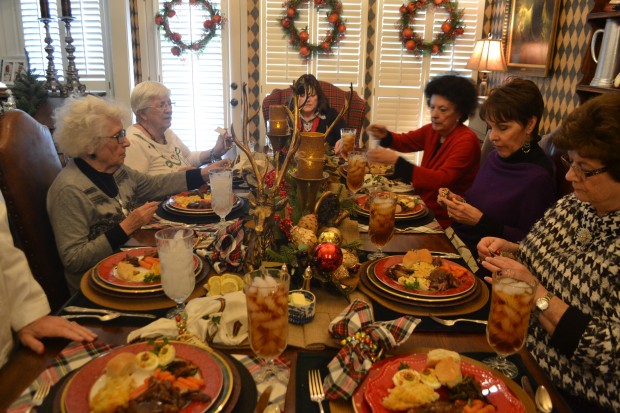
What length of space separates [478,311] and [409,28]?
4.17m

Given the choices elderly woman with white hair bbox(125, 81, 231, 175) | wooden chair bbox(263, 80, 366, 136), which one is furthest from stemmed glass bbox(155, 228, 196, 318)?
Answer: wooden chair bbox(263, 80, 366, 136)

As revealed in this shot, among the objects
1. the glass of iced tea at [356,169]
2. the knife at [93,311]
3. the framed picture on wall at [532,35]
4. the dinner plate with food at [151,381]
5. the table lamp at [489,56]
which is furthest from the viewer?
the table lamp at [489,56]

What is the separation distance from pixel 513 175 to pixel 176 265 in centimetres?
150

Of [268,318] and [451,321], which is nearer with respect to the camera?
[268,318]

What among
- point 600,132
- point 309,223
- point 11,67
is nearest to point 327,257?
point 309,223

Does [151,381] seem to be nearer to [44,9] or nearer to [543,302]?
[543,302]

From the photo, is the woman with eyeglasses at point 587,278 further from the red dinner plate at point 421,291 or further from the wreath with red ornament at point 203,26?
the wreath with red ornament at point 203,26

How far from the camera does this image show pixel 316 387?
0.95 meters

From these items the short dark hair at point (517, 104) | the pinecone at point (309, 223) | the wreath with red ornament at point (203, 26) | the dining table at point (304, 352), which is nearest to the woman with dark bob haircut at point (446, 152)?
the short dark hair at point (517, 104)

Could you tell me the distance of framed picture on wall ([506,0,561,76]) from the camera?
3.77 metres

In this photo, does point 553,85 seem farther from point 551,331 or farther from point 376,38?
point 551,331

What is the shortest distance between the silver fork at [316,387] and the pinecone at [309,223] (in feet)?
1.93

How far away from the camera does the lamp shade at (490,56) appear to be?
4137 millimetres

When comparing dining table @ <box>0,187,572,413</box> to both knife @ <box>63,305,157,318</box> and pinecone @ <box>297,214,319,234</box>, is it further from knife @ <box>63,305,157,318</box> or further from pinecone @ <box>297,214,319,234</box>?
pinecone @ <box>297,214,319,234</box>
